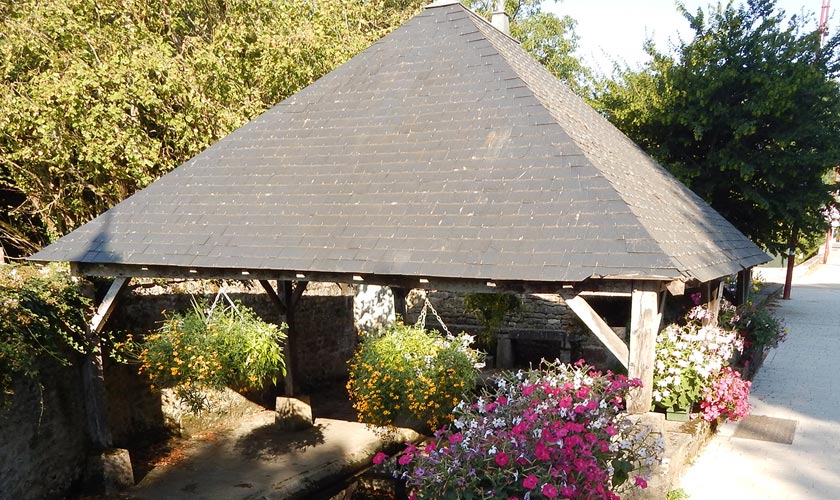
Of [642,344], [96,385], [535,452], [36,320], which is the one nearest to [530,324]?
[642,344]

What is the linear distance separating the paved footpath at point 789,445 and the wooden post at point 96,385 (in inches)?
242

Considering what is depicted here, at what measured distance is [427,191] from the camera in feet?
19.3

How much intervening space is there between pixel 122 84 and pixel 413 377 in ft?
22.7

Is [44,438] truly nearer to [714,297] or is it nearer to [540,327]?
[714,297]

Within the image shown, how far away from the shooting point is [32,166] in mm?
9578

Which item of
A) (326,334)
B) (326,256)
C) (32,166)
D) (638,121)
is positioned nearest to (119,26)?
(32,166)

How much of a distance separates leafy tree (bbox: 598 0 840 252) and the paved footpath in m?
3.34

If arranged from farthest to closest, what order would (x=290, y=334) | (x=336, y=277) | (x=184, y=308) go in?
(x=184, y=308) → (x=290, y=334) → (x=336, y=277)

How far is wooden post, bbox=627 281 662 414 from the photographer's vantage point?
4.60 meters

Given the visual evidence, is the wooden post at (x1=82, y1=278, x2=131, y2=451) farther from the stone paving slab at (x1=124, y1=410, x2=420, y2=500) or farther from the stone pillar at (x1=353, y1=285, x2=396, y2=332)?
the stone pillar at (x1=353, y1=285, x2=396, y2=332)

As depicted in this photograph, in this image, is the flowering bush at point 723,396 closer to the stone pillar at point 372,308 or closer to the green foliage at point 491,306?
the green foliage at point 491,306

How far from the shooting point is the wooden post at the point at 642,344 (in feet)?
15.1

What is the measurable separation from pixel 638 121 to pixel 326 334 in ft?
30.1

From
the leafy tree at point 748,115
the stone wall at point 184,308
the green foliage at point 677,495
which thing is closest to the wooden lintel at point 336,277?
the stone wall at point 184,308
